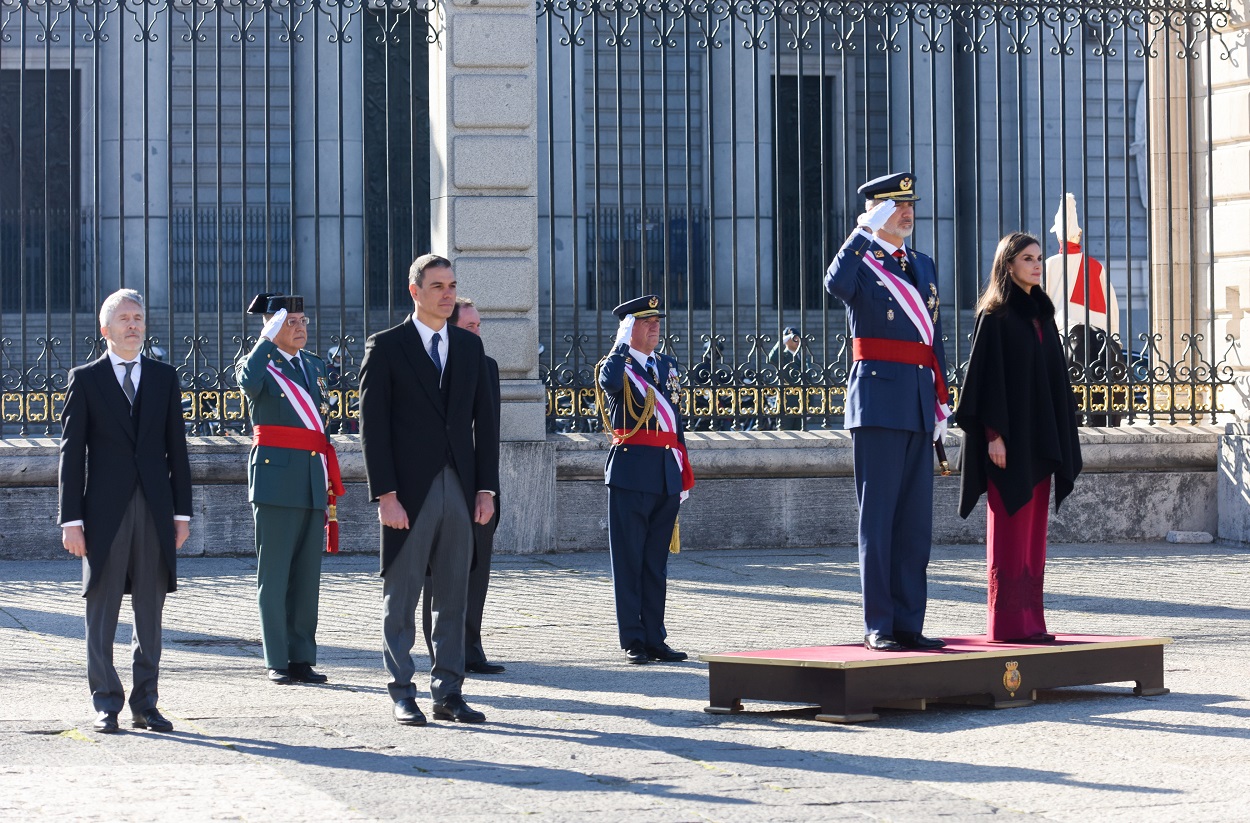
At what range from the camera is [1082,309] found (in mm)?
14125

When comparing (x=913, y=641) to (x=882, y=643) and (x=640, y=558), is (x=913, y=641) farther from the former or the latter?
(x=640, y=558)

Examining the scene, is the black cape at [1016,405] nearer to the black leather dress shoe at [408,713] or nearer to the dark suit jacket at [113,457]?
the black leather dress shoe at [408,713]

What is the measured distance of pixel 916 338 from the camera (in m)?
7.28

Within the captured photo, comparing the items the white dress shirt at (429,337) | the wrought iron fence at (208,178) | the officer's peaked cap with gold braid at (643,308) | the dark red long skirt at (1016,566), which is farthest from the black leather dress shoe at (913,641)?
the wrought iron fence at (208,178)

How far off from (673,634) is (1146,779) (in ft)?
12.5

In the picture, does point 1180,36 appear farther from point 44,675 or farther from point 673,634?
point 44,675

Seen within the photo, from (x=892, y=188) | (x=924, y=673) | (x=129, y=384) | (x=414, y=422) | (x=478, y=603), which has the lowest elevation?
(x=924, y=673)

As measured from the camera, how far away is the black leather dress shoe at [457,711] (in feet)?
21.9

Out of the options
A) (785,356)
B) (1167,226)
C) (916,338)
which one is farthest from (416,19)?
(916,338)

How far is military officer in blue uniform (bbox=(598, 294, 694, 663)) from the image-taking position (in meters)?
8.52

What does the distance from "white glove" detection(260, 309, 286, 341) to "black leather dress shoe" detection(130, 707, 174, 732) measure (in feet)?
6.54

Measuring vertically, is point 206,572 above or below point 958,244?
below

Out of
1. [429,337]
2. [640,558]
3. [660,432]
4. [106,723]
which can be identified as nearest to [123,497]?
[106,723]

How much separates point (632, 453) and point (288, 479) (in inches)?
61.2
